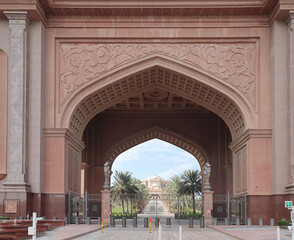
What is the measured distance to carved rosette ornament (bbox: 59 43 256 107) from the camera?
2167 centimetres

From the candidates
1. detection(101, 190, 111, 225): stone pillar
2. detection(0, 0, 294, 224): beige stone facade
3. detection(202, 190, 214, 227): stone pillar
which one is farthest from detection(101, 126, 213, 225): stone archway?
detection(101, 190, 111, 225): stone pillar

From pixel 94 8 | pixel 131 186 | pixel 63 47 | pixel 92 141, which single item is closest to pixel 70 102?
pixel 63 47

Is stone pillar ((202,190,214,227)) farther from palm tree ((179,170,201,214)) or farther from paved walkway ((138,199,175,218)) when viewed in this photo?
palm tree ((179,170,201,214))

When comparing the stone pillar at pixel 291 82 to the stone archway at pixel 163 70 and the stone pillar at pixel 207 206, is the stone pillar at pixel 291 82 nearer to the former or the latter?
the stone archway at pixel 163 70

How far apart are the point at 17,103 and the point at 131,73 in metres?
4.63

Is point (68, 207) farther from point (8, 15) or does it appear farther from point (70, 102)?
point (8, 15)

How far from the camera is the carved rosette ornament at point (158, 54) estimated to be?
21672 mm

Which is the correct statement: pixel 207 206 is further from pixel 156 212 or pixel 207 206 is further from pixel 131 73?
pixel 131 73

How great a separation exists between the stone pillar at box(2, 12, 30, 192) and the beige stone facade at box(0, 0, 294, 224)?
0.04 metres

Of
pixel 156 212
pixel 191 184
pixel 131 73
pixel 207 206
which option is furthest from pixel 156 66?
pixel 191 184

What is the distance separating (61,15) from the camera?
21.8m

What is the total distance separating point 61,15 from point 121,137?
12.0 metres

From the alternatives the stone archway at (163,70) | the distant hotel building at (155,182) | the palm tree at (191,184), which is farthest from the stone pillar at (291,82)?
the distant hotel building at (155,182)

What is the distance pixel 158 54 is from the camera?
21766 mm
